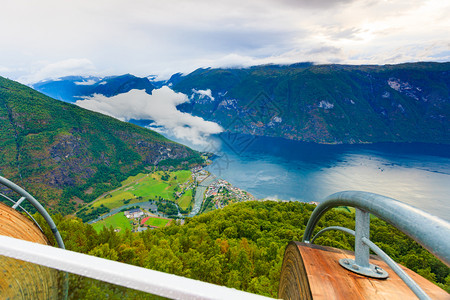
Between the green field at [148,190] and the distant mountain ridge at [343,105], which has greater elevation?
the distant mountain ridge at [343,105]

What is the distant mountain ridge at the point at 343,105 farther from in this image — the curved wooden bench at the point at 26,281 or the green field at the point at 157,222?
the curved wooden bench at the point at 26,281

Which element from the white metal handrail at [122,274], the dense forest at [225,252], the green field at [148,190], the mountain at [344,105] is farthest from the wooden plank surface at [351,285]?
the mountain at [344,105]

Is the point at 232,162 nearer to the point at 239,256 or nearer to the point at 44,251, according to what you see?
the point at 239,256

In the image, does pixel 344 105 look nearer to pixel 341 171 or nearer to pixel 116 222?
pixel 341 171

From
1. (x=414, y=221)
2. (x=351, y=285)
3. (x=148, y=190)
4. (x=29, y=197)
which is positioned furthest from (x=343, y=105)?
(x=29, y=197)

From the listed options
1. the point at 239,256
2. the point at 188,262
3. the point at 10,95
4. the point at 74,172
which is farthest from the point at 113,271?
the point at 10,95

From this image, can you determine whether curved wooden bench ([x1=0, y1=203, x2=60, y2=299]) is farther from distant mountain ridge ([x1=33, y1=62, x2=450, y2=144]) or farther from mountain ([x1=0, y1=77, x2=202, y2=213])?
distant mountain ridge ([x1=33, y1=62, x2=450, y2=144])

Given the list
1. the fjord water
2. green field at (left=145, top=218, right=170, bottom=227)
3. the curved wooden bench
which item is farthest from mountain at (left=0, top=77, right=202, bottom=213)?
the curved wooden bench
